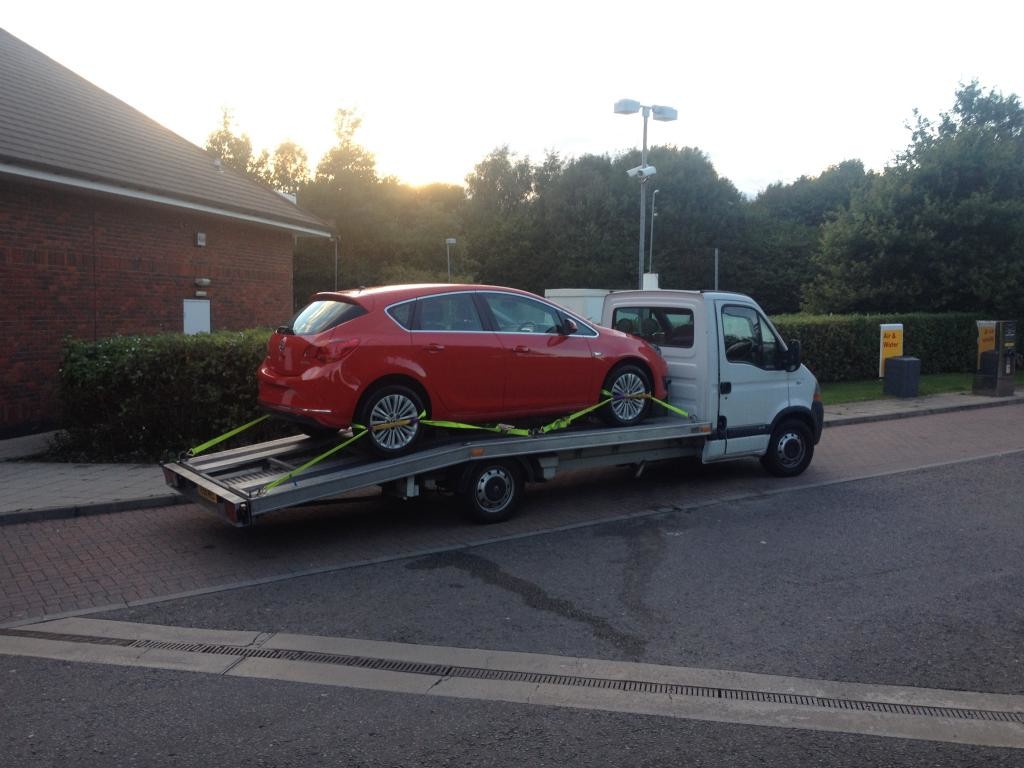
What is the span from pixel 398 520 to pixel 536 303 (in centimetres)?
247

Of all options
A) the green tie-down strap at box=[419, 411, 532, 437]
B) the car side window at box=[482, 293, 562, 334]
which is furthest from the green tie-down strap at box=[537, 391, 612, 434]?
the car side window at box=[482, 293, 562, 334]

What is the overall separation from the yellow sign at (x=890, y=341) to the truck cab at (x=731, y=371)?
36.2 ft

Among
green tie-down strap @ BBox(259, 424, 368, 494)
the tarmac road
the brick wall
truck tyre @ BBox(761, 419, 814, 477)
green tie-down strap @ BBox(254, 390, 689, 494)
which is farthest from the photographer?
the brick wall

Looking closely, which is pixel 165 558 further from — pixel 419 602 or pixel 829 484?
pixel 829 484

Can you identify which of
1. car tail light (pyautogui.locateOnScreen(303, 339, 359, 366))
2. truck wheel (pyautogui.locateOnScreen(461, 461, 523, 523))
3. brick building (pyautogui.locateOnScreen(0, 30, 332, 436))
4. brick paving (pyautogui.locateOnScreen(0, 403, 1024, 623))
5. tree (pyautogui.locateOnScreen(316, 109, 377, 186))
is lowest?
brick paving (pyautogui.locateOnScreen(0, 403, 1024, 623))

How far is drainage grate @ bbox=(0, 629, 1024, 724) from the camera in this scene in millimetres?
4514

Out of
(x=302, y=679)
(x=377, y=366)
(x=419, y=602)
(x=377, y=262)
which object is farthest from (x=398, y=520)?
(x=377, y=262)

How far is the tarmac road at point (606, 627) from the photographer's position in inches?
162

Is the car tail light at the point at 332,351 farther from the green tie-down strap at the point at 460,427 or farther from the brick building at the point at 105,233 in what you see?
the brick building at the point at 105,233

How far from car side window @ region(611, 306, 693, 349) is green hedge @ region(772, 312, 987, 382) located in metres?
10.4

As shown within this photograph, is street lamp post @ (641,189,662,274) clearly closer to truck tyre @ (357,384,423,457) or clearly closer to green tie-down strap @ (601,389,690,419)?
green tie-down strap @ (601,389,690,419)

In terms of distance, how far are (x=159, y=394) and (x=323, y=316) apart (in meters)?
4.42

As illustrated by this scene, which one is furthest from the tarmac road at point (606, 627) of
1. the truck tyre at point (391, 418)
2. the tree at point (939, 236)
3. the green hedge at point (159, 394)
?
the tree at point (939, 236)

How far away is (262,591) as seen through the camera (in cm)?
648
